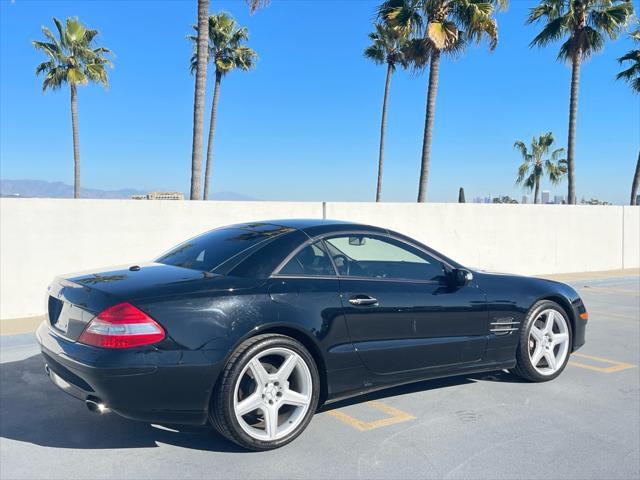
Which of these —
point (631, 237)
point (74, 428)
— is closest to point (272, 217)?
point (74, 428)

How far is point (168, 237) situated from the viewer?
9.60m

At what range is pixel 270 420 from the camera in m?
3.65

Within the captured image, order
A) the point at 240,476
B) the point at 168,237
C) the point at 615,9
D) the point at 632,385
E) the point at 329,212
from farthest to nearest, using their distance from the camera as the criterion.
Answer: the point at 615,9 < the point at 329,212 < the point at 168,237 < the point at 632,385 < the point at 240,476

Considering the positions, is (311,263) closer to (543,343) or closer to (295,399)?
(295,399)

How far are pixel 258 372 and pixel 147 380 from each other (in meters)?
0.69

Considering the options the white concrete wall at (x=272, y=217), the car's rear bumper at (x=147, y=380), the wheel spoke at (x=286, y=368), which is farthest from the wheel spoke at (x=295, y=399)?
the white concrete wall at (x=272, y=217)

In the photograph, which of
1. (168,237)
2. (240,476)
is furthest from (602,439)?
(168,237)

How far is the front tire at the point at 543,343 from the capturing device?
501 cm

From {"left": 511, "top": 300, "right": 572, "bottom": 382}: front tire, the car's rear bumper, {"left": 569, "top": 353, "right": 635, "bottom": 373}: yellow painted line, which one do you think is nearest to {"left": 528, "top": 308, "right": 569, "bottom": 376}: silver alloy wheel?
{"left": 511, "top": 300, "right": 572, "bottom": 382}: front tire

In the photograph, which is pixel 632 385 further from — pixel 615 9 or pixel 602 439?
pixel 615 9

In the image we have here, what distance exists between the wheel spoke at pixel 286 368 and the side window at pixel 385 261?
2.56 ft

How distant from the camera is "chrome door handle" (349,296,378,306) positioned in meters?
4.02

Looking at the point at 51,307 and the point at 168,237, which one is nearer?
the point at 51,307

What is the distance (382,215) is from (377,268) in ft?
24.2
